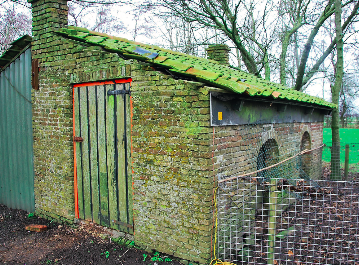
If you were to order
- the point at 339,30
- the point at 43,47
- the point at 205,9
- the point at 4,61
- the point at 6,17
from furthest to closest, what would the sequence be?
A: the point at 6,17, the point at 205,9, the point at 339,30, the point at 4,61, the point at 43,47

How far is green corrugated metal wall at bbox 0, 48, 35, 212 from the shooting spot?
6621mm

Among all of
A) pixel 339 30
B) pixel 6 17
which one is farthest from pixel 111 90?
pixel 6 17

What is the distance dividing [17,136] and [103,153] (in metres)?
2.92

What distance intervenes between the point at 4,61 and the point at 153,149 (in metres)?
4.97

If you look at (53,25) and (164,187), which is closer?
(164,187)

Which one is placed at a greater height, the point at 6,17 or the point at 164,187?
the point at 6,17

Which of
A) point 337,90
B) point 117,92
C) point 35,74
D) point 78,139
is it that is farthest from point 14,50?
point 337,90

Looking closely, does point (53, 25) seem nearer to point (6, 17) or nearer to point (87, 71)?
point (87, 71)

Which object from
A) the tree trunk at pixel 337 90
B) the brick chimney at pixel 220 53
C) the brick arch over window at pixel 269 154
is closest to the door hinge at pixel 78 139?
the brick arch over window at pixel 269 154

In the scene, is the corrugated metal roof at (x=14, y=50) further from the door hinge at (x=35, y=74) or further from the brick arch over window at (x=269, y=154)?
the brick arch over window at (x=269, y=154)

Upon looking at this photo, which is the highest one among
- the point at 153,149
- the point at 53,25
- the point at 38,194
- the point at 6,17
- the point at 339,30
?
the point at 6,17

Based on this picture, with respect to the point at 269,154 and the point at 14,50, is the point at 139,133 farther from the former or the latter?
the point at 14,50

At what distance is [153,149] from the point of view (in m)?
4.50

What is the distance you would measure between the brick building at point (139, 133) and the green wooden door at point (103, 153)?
0.06 feet
